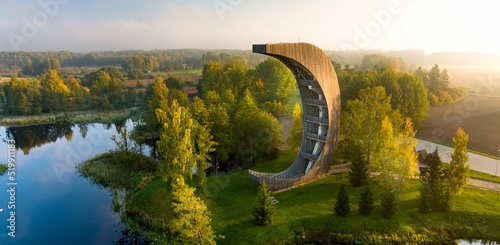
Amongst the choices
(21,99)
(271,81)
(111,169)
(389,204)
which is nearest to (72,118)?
(21,99)

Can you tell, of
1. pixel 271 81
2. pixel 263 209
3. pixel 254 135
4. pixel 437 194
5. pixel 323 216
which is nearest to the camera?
pixel 263 209

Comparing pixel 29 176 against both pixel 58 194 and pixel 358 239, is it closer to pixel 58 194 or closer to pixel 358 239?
pixel 58 194

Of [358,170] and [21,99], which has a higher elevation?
[21,99]

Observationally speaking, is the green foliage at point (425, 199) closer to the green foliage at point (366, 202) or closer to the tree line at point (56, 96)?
the green foliage at point (366, 202)

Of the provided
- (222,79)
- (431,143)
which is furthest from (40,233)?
(431,143)

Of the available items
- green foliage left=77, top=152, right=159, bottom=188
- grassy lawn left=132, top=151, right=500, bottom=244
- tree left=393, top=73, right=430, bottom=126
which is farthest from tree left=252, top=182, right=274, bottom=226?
tree left=393, top=73, right=430, bottom=126

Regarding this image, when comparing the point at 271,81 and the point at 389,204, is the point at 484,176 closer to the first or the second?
the point at 389,204

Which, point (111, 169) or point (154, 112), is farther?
point (154, 112)

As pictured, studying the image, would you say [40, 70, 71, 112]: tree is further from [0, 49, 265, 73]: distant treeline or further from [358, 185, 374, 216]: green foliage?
[358, 185, 374, 216]: green foliage
